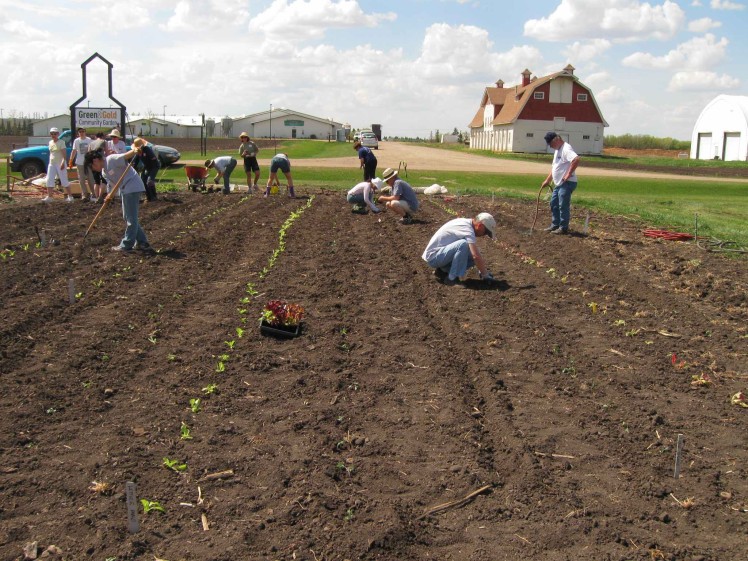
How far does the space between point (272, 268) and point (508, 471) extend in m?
6.06

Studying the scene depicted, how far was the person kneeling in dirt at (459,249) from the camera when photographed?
28.8 feet

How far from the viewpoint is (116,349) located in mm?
6531

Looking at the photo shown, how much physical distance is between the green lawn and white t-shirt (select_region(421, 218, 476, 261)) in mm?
6514

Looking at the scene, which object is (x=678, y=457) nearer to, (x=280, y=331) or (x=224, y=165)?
(x=280, y=331)

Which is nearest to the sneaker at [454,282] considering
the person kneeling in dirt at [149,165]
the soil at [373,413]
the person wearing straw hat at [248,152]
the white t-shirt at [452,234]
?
the soil at [373,413]

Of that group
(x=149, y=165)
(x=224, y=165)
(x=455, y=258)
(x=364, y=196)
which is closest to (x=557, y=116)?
(x=224, y=165)

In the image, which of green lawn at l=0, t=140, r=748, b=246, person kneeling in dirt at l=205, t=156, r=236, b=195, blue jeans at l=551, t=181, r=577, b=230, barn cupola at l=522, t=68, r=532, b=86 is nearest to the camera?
blue jeans at l=551, t=181, r=577, b=230

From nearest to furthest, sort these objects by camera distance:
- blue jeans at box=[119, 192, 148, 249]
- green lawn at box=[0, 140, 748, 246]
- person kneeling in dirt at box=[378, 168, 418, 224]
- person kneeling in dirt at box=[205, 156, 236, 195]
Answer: blue jeans at box=[119, 192, 148, 249] < person kneeling in dirt at box=[378, 168, 418, 224] < green lawn at box=[0, 140, 748, 246] < person kneeling in dirt at box=[205, 156, 236, 195]

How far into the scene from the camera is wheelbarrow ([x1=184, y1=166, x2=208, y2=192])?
65.8 feet

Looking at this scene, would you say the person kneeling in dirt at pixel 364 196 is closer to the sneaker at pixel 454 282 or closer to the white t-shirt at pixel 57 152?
the sneaker at pixel 454 282

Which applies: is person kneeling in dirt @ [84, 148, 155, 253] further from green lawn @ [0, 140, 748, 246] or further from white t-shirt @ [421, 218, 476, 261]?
green lawn @ [0, 140, 748, 246]

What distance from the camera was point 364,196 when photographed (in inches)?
605

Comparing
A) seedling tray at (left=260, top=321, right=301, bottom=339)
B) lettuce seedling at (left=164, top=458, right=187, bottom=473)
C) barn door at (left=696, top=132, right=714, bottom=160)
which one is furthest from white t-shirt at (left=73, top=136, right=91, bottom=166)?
barn door at (left=696, top=132, right=714, bottom=160)

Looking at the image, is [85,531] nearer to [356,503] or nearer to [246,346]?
[356,503]
